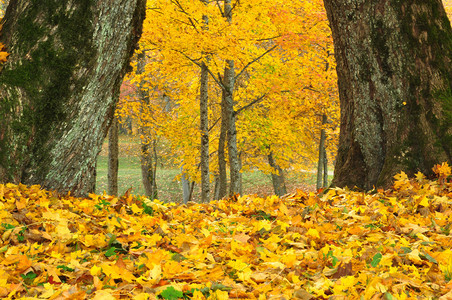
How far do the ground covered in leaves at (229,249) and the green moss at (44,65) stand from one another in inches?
21.6

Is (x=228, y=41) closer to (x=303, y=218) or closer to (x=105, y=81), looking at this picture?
(x=105, y=81)

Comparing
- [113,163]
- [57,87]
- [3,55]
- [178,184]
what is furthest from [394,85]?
[178,184]

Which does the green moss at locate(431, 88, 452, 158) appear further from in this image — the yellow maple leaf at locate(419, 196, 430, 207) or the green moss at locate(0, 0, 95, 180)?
the green moss at locate(0, 0, 95, 180)

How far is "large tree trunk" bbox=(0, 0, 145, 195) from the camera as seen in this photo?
351cm

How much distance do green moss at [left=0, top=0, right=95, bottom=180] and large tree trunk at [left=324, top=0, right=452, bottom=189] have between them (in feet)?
9.01

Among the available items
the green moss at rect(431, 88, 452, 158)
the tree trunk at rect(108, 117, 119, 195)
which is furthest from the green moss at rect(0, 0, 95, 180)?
the tree trunk at rect(108, 117, 119, 195)

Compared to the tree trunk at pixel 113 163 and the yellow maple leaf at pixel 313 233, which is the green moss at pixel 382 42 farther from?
the tree trunk at pixel 113 163

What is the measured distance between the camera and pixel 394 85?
4250 millimetres

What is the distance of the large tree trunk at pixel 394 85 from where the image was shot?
4078 millimetres

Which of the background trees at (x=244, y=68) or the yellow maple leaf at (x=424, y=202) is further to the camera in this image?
the background trees at (x=244, y=68)

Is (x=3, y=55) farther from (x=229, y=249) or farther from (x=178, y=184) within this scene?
(x=178, y=184)

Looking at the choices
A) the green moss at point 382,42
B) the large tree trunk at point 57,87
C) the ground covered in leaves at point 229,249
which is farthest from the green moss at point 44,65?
the green moss at point 382,42

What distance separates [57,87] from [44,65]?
0.22 m

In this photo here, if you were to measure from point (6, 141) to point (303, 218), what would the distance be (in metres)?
2.58
